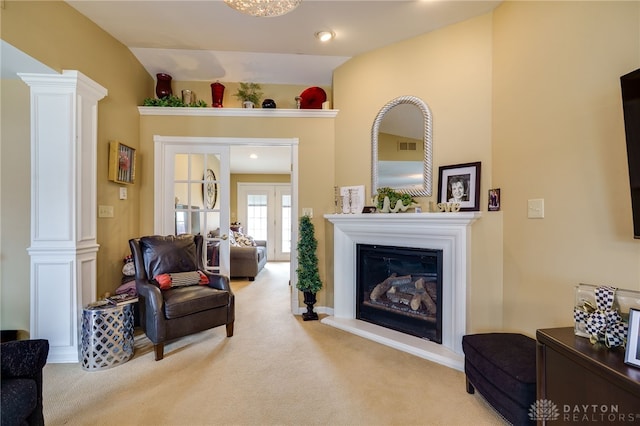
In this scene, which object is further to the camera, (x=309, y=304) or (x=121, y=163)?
(x=309, y=304)

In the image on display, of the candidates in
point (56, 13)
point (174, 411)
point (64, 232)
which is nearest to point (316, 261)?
point (174, 411)

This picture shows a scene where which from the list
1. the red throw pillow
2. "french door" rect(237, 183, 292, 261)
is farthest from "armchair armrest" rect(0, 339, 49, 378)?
"french door" rect(237, 183, 292, 261)

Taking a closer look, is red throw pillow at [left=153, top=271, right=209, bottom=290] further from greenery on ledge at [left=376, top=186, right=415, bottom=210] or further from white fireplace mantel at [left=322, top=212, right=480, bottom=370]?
greenery on ledge at [left=376, top=186, right=415, bottom=210]

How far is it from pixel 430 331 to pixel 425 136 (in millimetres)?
1785

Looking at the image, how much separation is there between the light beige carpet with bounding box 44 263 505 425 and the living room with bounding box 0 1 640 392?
710 millimetres

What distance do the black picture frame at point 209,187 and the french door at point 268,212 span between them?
14.2ft

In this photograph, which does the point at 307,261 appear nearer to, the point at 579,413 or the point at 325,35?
the point at 325,35

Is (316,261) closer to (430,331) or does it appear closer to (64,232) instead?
(430,331)

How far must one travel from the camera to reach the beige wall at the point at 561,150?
158cm

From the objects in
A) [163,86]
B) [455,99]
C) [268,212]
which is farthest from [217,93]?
[268,212]

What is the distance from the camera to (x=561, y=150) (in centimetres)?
187

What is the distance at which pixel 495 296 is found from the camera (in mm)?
2363

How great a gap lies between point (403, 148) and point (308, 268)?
164 cm

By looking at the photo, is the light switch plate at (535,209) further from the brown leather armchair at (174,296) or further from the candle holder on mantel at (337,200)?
the brown leather armchair at (174,296)
